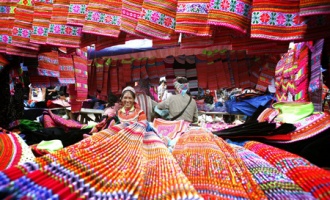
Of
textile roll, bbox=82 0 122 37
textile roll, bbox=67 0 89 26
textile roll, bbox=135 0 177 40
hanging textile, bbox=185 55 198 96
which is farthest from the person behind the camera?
hanging textile, bbox=185 55 198 96

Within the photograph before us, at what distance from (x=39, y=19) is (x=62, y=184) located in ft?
6.20

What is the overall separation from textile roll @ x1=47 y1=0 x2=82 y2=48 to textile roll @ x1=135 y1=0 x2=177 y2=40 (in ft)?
2.25

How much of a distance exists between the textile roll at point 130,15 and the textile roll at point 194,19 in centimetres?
30

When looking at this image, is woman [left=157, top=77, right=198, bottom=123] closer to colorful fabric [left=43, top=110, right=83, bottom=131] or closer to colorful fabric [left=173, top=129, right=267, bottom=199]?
colorful fabric [left=43, top=110, right=83, bottom=131]

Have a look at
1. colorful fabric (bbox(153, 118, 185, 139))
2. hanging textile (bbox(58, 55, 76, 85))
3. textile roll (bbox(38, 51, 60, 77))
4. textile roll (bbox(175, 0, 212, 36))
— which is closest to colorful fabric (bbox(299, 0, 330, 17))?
textile roll (bbox(175, 0, 212, 36))

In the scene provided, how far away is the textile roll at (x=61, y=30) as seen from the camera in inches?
71.6

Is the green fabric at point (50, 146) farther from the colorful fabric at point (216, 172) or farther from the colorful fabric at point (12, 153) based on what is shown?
the colorful fabric at point (216, 172)

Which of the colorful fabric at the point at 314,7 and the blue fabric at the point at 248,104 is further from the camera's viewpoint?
the blue fabric at the point at 248,104

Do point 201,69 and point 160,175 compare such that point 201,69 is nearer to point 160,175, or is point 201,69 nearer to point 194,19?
point 194,19

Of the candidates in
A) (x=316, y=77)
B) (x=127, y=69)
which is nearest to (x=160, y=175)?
(x=316, y=77)

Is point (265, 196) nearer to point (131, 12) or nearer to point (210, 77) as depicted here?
point (131, 12)

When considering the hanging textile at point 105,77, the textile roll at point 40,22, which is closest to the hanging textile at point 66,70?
the textile roll at point 40,22

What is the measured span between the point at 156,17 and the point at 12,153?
0.90 meters

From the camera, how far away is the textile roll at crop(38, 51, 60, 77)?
273cm
